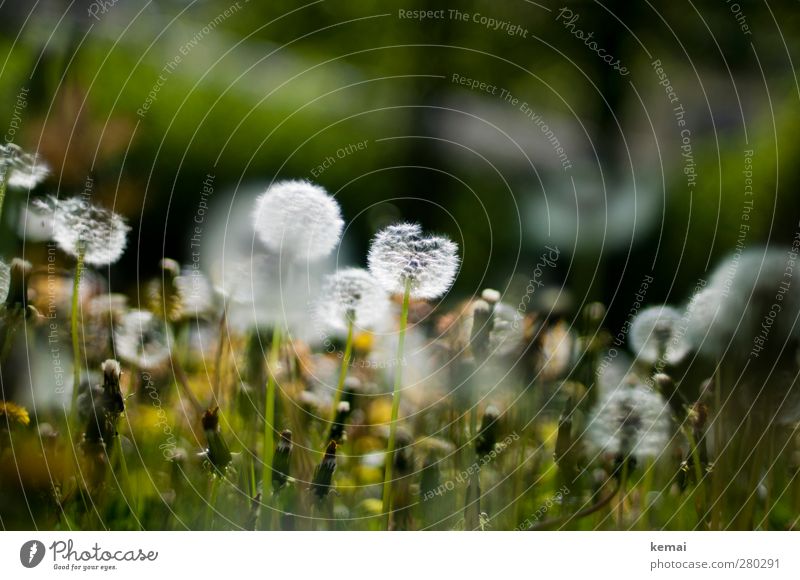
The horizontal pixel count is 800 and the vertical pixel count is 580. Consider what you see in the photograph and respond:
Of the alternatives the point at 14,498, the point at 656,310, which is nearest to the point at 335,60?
the point at 656,310

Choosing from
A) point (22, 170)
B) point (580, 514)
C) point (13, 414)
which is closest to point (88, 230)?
point (22, 170)

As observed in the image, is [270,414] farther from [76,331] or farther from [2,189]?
[2,189]

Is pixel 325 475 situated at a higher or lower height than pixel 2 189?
lower

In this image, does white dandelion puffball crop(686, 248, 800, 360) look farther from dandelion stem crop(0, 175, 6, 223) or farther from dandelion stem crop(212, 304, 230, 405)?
dandelion stem crop(0, 175, 6, 223)
